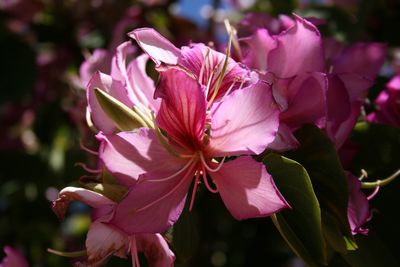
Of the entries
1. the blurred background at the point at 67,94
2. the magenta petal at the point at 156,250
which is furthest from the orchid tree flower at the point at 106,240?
the blurred background at the point at 67,94

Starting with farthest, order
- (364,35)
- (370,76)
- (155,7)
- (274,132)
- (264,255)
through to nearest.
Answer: (155,7) → (264,255) → (364,35) → (370,76) → (274,132)

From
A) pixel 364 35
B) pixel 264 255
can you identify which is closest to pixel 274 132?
pixel 364 35

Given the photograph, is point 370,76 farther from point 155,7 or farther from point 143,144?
point 155,7

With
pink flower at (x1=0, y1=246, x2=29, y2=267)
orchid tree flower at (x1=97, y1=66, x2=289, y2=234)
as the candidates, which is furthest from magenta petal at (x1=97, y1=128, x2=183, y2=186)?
pink flower at (x1=0, y1=246, x2=29, y2=267)

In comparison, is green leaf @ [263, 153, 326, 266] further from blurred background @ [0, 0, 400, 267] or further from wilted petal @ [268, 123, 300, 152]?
blurred background @ [0, 0, 400, 267]

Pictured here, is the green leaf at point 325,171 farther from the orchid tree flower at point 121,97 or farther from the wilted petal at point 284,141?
the orchid tree flower at point 121,97
